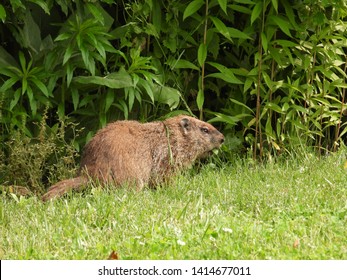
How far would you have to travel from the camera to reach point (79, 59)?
25.8 feet

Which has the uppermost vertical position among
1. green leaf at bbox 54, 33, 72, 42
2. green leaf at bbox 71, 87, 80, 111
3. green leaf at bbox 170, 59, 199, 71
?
green leaf at bbox 54, 33, 72, 42

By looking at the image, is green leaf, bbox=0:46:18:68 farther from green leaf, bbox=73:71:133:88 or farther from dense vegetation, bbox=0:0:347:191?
green leaf, bbox=73:71:133:88

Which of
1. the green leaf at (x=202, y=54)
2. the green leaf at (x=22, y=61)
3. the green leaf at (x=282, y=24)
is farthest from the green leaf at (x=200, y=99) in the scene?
the green leaf at (x=22, y=61)

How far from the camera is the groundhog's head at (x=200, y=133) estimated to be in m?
8.20

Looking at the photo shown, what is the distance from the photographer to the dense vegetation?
25.7 ft

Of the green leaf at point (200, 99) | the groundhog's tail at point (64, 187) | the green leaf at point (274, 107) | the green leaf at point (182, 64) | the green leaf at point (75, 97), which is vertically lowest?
the groundhog's tail at point (64, 187)

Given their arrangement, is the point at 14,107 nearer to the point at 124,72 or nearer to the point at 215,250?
the point at 124,72

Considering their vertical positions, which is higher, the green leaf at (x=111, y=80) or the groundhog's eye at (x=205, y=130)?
the green leaf at (x=111, y=80)

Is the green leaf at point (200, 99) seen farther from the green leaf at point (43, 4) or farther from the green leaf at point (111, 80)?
the green leaf at point (43, 4)

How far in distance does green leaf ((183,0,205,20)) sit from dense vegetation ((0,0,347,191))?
1 centimetres

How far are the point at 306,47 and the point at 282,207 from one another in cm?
256

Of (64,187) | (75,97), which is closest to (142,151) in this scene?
(75,97)

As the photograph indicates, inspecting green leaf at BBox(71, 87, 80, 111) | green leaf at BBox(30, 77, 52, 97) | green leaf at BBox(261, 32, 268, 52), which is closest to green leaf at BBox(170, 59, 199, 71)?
green leaf at BBox(261, 32, 268, 52)

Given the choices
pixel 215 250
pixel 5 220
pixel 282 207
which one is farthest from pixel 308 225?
pixel 5 220
